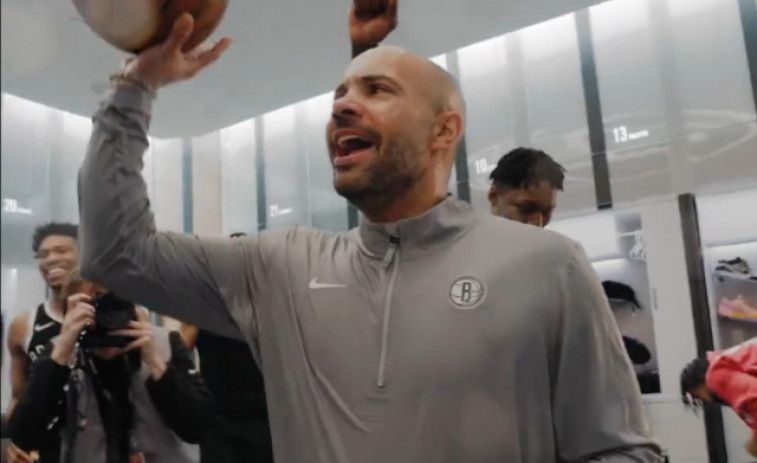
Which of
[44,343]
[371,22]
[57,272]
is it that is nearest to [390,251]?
[371,22]

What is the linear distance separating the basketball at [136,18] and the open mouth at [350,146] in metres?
0.15

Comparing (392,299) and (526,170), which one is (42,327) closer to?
(392,299)

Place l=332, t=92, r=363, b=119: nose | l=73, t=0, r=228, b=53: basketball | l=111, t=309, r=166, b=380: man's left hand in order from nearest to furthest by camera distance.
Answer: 1. l=73, t=0, r=228, b=53: basketball
2. l=332, t=92, r=363, b=119: nose
3. l=111, t=309, r=166, b=380: man's left hand

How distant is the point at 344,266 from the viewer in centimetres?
65

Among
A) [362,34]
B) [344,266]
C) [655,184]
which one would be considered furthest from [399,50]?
[655,184]

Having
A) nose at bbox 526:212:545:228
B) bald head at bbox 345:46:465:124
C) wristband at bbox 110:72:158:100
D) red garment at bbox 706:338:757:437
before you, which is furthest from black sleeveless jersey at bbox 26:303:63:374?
red garment at bbox 706:338:757:437

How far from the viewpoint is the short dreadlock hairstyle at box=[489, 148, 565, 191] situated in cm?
84

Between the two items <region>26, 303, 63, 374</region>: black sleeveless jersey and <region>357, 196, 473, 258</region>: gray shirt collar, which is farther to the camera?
<region>26, 303, 63, 374</region>: black sleeveless jersey

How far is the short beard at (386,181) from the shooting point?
62 centimetres

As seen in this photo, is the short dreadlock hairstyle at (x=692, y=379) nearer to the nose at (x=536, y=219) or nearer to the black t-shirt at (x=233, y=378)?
the nose at (x=536, y=219)

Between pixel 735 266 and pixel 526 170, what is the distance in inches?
11.5

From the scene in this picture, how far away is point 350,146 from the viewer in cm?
63

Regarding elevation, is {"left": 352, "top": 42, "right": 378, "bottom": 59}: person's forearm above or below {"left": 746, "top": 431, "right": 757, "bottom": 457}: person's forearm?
above

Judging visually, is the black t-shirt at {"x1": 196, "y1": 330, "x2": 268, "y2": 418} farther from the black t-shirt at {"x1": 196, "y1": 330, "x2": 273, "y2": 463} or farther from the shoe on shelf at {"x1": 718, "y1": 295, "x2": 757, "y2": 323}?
the shoe on shelf at {"x1": 718, "y1": 295, "x2": 757, "y2": 323}
